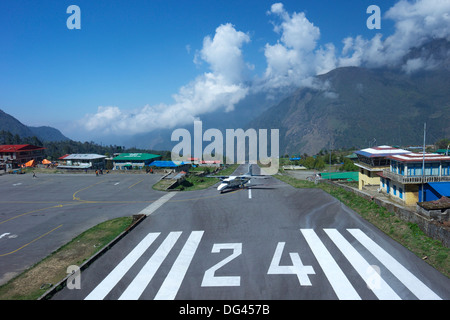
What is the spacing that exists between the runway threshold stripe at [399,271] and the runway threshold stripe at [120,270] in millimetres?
20970

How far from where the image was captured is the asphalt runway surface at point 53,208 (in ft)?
94.2

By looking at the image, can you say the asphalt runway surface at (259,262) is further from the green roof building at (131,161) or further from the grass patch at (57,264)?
the green roof building at (131,161)

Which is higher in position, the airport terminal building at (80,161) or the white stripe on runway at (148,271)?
the airport terminal building at (80,161)

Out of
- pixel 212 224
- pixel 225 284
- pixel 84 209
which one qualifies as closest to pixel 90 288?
pixel 225 284

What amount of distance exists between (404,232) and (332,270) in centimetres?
1125

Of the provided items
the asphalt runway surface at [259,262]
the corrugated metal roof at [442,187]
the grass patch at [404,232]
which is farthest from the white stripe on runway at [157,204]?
the corrugated metal roof at [442,187]

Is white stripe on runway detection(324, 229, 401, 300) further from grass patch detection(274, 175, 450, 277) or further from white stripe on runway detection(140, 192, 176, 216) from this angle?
white stripe on runway detection(140, 192, 176, 216)

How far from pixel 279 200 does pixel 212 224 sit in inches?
610

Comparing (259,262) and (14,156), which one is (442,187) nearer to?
(259,262)

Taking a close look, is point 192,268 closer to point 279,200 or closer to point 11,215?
point 279,200

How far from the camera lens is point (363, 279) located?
20047mm

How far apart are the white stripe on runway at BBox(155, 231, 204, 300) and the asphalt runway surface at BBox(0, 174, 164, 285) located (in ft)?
45.0

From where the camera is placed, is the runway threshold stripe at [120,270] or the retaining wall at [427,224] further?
the retaining wall at [427,224]

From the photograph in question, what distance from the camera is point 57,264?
2475 cm
